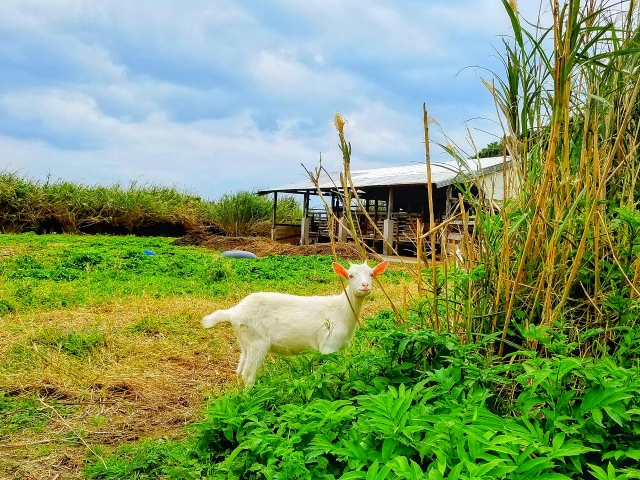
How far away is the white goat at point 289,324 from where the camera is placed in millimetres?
4199

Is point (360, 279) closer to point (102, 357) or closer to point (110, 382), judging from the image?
point (110, 382)

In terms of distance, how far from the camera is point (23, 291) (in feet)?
23.9

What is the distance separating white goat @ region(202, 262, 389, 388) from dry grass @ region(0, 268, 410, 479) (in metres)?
0.44

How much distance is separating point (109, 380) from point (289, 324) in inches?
61.2

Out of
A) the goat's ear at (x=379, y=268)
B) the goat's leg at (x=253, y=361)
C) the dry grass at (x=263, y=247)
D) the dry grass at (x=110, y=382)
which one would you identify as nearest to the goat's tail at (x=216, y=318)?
the goat's leg at (x=253, y=361)

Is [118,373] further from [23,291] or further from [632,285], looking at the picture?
[632,285]

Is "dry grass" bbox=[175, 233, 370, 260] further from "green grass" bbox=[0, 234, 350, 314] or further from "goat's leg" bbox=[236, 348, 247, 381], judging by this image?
"goat's leg" bbox=[236, 348, 247, 381]

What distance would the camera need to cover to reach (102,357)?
16.4 feet

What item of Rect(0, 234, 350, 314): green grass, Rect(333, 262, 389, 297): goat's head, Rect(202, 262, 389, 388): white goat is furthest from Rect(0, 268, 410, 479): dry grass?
Rect(333, 262, 389, 297): goat's head

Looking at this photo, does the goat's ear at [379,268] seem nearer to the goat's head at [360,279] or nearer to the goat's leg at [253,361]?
the goat's head at [360,279]

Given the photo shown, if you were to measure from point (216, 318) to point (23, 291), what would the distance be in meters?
4.28

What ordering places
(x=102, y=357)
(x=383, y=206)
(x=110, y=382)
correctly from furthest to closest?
(x=383, y=206) → (x=102, y=357) → (x=110, y=382)

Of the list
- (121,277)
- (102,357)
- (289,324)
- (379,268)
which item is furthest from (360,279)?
(121,277)

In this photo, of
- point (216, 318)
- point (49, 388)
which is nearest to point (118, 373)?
point (49, 388)
